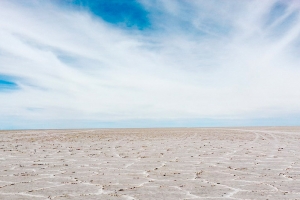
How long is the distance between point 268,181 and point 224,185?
85cm

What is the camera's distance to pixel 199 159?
904cm

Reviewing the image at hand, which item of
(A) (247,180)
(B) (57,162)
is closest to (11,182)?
(B) (57,162)

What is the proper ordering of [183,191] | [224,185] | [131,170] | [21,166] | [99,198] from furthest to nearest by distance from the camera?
1. [21,166]
2. [131,170]
3. [224,185]
4. [183,191]
5. [99,198]

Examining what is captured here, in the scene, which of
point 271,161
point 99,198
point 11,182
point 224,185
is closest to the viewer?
point 99,198

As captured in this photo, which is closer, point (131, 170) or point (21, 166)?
point (131, 170)

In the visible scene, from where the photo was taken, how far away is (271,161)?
8602mm

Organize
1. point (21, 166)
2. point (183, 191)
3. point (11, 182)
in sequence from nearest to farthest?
point (183, 191) < point (11, 182) < point (21, 166)

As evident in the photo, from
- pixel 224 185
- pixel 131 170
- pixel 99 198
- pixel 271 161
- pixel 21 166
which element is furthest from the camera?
pixel 271 161

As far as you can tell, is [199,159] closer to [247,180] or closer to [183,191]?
[247,180]

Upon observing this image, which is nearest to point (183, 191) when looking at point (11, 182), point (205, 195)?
point (205, 195)

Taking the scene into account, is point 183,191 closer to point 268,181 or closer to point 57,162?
point 268,181

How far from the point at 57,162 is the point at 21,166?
0.89 metres

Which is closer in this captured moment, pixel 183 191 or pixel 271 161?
pixel 183 191

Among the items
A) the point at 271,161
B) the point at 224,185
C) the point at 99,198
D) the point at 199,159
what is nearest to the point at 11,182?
the point at 99,198
